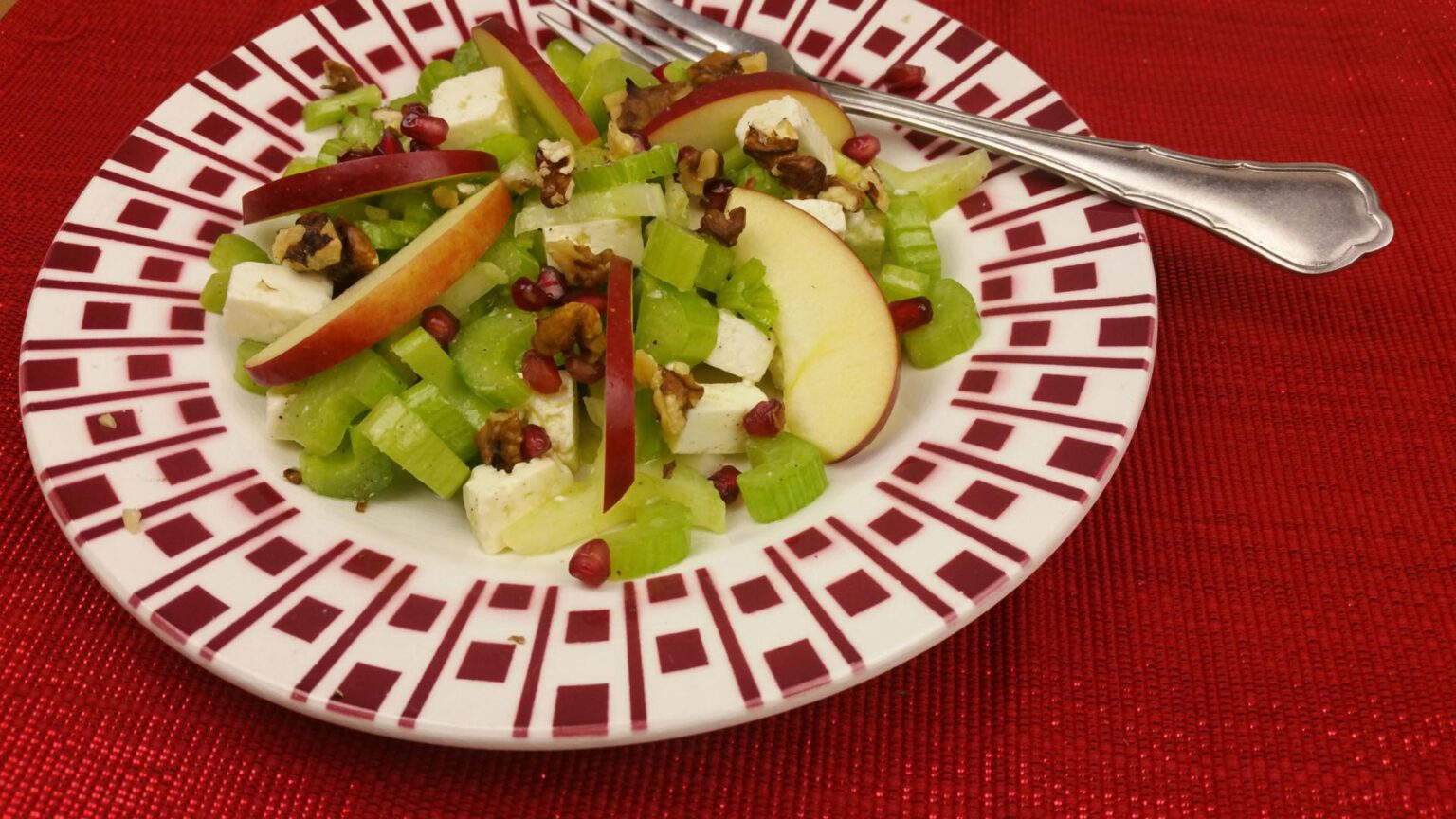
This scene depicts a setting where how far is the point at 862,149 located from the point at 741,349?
0.66 m

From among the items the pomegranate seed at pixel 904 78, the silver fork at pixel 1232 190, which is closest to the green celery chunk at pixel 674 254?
the silver fork at pixel 1232 190

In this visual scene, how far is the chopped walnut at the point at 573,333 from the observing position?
6.06ft

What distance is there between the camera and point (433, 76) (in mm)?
2508

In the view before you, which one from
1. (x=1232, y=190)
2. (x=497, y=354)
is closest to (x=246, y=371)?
(x=497, y=354)

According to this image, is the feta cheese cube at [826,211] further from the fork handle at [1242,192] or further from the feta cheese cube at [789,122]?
the fork handle at [1242,192]

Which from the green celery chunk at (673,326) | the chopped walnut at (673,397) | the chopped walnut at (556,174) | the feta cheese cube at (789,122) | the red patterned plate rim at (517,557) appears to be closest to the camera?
the red patterned plate rim at (517,557)

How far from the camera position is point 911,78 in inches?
97.0

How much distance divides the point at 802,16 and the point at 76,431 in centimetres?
188

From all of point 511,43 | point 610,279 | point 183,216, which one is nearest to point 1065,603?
point 610,279

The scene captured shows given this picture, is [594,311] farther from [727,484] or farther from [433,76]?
[433,76]

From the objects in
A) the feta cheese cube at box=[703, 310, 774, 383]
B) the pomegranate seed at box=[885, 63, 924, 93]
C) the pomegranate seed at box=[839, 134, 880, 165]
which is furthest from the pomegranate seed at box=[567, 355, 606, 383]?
the pomegranate seed at box=[885, 63, 924, 93]

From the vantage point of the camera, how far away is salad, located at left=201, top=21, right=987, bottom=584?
5.80 feet

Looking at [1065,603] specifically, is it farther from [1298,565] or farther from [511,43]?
[511,43]

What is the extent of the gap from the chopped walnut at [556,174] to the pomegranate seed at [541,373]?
0.32m
